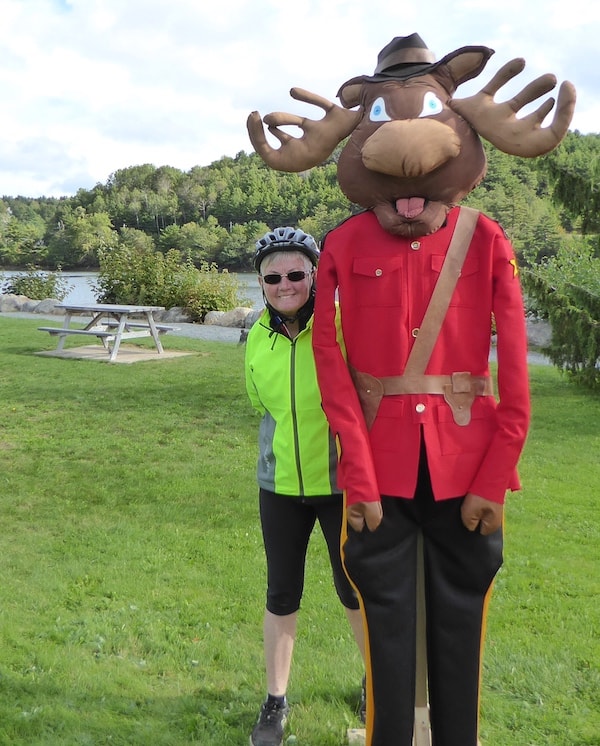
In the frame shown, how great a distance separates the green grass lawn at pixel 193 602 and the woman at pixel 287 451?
400mm

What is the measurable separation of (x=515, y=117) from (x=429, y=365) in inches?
30.5

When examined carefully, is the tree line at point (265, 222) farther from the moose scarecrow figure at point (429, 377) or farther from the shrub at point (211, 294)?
the moose scarecrow figure at point (429, 377)

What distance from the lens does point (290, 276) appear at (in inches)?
102

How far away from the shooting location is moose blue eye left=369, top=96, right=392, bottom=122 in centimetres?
213

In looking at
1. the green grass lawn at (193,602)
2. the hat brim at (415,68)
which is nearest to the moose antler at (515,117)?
the hat brim at (415,68)

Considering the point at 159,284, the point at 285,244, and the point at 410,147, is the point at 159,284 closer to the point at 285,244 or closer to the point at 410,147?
the point at 285,244

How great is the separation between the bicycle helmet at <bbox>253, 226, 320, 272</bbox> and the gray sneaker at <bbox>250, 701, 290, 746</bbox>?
167cm

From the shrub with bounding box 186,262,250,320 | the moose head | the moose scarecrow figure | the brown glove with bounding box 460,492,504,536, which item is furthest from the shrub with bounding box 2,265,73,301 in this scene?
the brown glove with bounding box 460,492,504,536

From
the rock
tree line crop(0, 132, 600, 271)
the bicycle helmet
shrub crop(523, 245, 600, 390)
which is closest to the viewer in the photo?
the bicycle helmet

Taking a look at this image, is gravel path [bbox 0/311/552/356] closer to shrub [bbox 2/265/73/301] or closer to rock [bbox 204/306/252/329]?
rock [bbox 204/306/252/329]

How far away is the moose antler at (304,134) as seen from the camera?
2.25 meters

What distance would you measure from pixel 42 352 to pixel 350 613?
10.6m

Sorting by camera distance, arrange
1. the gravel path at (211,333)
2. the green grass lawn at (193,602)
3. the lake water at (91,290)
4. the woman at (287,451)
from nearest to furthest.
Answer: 1. the woman at (287,451)
2. the green grass lawn at (193,602)
3. the gravel path at (211,333)
4. the lake water at (91,290)

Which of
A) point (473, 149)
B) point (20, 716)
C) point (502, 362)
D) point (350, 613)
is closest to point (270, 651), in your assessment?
point (350, 613)
